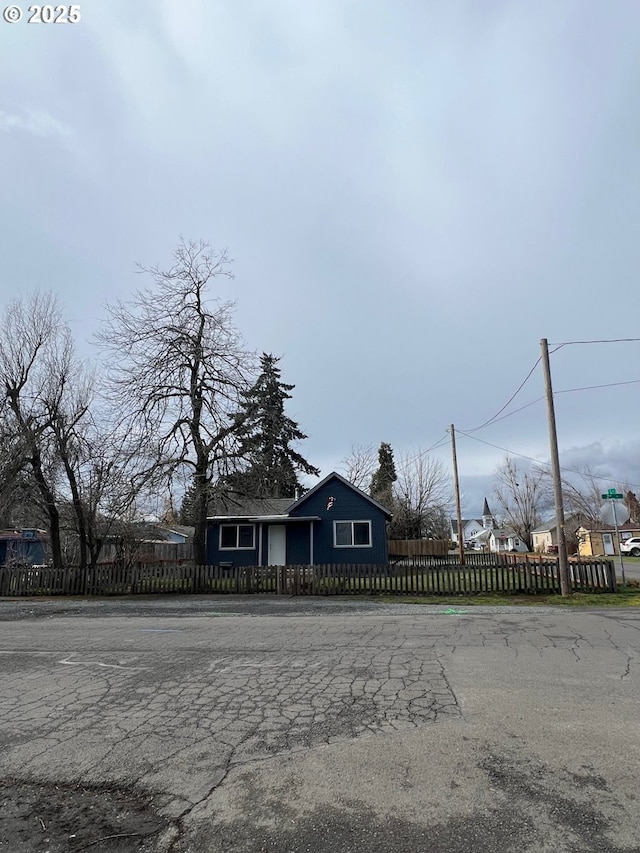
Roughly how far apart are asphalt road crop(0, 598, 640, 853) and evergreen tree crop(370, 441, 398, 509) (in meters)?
47.4

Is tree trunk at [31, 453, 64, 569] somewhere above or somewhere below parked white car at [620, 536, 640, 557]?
above

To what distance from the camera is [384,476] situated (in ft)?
201

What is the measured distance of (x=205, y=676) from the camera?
21.7 ft

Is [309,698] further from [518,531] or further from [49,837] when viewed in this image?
[518,531]

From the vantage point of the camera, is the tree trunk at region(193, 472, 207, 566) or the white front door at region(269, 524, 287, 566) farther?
the white front door at region(269, 524, 287, 566)

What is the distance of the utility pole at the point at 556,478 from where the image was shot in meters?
15.7

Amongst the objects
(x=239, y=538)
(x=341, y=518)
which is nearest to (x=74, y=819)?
(x=341, y=518)

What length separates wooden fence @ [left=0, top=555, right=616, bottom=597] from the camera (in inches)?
655

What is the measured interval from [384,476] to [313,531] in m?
34.9

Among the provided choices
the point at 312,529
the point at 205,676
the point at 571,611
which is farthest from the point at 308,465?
the point at 205,676

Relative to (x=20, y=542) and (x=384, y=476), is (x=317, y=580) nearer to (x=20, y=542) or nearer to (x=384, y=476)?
(x=20, y=542)

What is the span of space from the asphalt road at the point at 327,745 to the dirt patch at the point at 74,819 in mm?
14

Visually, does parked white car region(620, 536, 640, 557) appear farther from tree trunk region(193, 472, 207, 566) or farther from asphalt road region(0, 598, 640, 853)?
asphalt road region(0, 598, 640, 853)

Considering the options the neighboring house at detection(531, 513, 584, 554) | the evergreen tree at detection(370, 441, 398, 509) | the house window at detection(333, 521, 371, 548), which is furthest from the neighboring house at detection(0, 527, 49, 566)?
the neighboring house at detection(531, 513, 584, 554)
